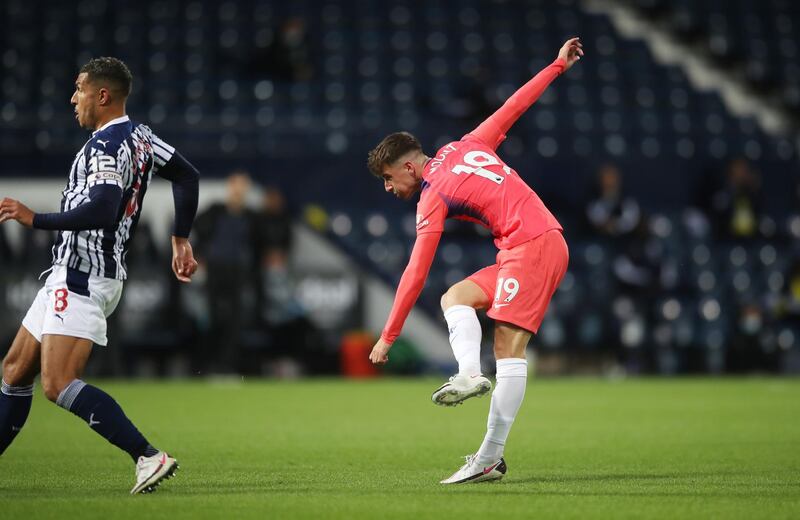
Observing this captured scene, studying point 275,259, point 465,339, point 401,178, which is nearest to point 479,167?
point 401,178

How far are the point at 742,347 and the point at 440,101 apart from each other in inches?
223

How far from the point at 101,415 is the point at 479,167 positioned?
2222mm

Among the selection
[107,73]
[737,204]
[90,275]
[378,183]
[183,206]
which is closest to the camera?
[90,275]

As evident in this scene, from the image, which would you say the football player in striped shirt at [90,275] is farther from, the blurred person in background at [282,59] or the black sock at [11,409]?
the blurred person in background at [282,59]

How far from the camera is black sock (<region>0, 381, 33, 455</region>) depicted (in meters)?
6.01

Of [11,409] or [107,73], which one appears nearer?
[107,73]

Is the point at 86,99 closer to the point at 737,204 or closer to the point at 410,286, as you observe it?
the point at 410,286

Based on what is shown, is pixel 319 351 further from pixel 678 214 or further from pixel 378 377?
pixel 678 214

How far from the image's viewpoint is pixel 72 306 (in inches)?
224

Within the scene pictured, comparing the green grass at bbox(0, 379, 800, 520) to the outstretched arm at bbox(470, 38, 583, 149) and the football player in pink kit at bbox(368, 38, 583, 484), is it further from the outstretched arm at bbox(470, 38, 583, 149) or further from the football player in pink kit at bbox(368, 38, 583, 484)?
the outstretched arm at bbox(470, 38, 583, 149)

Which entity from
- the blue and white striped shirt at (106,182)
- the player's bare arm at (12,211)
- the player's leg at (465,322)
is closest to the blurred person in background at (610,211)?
the player's leg at (465,322)

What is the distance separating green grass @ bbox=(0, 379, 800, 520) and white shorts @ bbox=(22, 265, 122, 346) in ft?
2.45

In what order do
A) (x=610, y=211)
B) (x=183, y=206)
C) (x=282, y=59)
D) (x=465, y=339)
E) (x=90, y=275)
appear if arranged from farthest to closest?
1. (x=282, y=59)
2. (x=610, y=211)
3. (x=183, y=206)
4. (x=465, y=339)
5. (x=90, y=275)

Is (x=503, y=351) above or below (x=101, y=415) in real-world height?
above
